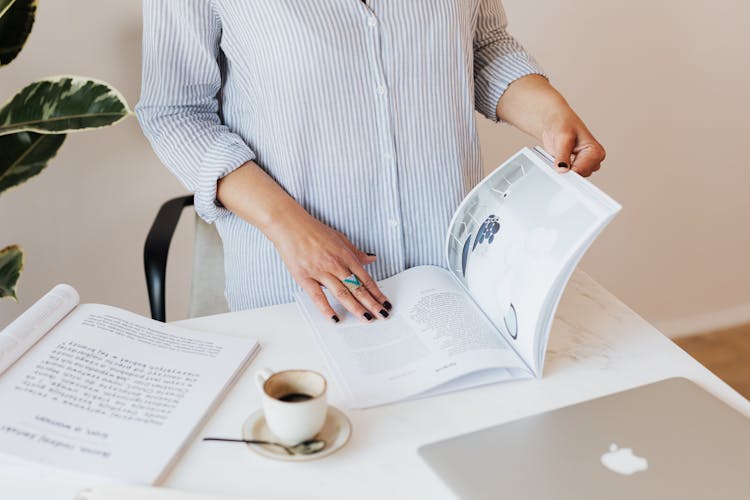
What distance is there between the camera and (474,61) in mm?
1556

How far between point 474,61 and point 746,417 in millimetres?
862

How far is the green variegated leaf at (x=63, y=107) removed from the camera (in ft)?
4.47

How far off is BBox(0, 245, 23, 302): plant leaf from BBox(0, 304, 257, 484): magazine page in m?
0.35

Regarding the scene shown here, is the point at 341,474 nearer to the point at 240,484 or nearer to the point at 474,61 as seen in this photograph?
the point at 240,484

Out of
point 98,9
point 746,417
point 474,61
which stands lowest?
point 746,417

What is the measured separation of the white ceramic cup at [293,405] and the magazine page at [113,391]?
0.37 feet

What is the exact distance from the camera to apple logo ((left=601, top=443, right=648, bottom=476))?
0.89 metres

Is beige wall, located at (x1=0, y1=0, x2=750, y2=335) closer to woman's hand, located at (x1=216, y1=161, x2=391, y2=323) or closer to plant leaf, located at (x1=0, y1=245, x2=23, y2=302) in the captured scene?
plant leaf, located at (x1=0, y1=245, x2=23, y2=302)

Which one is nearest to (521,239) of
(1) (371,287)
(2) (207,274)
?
(1) (371,287)

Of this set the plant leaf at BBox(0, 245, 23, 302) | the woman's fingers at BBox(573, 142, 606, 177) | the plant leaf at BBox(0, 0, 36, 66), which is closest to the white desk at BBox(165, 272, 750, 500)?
the woman's fingers at BBox(573, 142, 606, 177)

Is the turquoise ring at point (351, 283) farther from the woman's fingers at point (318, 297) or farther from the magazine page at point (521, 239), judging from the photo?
the magazine page at point (521, 239)

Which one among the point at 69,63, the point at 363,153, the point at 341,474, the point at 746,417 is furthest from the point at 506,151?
the point at 341,474

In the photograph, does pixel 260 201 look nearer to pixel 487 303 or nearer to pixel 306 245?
pixel 306 245

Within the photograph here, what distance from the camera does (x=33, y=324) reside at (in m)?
1.10
